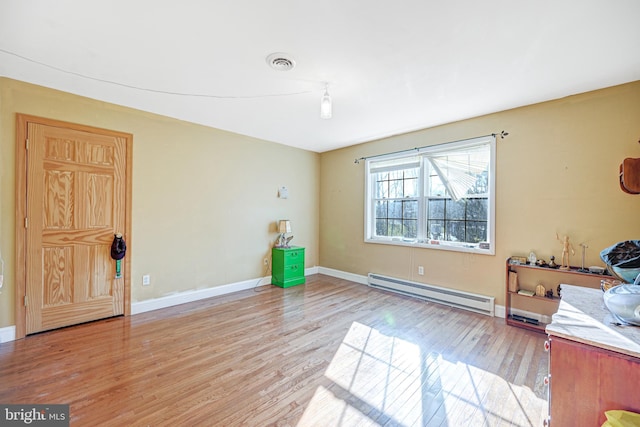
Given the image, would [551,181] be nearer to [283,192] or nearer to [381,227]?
[381,227]

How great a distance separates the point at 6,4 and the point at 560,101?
484cm

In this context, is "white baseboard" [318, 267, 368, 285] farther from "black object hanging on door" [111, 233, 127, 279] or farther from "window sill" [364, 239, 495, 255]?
"black object hanging on door" [111, 233, 127, 279]

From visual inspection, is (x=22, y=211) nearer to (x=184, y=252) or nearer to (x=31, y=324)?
(x=31, y=324)

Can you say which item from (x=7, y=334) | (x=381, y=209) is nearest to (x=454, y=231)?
(x=381, y=209)

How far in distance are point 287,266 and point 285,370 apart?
2.47 m

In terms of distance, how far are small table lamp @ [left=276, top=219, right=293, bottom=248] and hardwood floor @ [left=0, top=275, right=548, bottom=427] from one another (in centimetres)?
164

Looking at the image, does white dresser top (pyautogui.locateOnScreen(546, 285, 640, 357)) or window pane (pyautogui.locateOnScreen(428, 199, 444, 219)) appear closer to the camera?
white dresser top (pyautogui.locateOnScreen(546, 285, 640, 357))

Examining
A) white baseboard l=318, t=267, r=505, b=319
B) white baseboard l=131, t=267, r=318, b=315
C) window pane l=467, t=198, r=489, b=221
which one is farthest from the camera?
white baseboard l=318, t=267, r=505, b=319

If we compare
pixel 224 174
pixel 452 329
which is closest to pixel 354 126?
pixel 224 174

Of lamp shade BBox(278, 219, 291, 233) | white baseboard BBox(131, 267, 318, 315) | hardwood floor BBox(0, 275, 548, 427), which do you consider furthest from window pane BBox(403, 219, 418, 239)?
white baseboard BBox(131, 267, 318, 315)

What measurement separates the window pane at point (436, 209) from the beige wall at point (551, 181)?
550 millimetres

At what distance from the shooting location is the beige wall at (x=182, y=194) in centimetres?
265

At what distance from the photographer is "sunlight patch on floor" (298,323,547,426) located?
5.59 feet

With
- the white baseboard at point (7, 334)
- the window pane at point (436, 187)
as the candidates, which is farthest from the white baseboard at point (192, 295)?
the window pane at point (436, 187)
